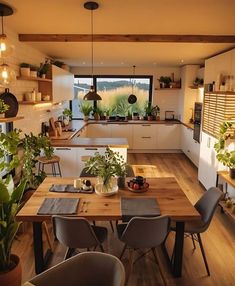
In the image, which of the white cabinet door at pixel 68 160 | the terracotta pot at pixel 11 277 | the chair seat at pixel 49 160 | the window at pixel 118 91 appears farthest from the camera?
the window at pixel 118 91

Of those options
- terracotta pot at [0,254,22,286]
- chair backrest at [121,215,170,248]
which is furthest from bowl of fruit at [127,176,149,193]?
terracotta pot at [0,254,22,286]

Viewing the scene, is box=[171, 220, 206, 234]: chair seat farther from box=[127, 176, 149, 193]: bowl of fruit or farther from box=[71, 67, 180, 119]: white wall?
box=[71, 67, 180, 119]: white wall

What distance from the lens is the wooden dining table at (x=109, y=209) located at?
230 centimetres

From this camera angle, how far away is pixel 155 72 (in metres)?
7.95

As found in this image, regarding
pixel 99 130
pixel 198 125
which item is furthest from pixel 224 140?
pixel 99 130

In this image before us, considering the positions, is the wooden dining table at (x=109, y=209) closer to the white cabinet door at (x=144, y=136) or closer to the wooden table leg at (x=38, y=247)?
the wooden table leg at (x=38, y=247)

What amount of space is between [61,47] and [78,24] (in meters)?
1.61

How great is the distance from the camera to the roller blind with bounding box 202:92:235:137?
13.5 feet

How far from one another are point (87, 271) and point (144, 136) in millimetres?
6192

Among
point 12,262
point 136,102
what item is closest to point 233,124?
point 12,262

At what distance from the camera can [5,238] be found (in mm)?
1695

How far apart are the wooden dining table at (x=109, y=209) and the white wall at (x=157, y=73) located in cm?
536

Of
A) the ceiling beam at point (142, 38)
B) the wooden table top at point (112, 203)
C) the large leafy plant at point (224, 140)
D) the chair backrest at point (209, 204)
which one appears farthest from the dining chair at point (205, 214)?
the ceiling beam at point (142, 38)

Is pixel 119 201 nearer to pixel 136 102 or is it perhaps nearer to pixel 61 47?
pixel 61 47
